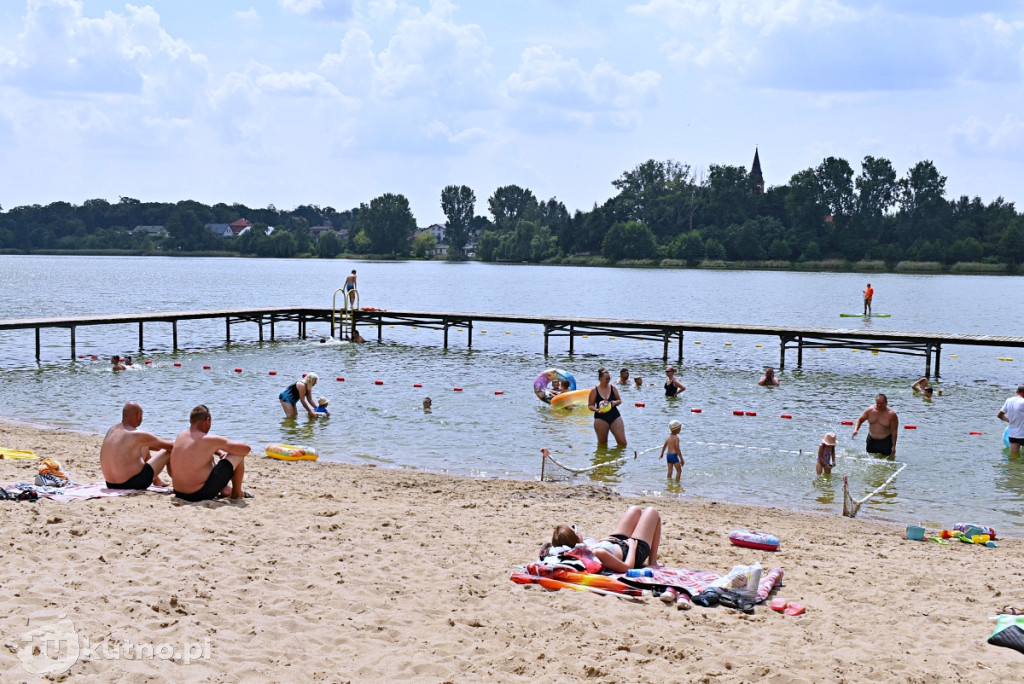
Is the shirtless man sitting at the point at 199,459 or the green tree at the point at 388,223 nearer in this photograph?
the shirtless man sitting at the point at 199,459

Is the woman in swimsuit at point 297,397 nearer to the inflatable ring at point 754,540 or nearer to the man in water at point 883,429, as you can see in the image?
the man in water at point 883,429

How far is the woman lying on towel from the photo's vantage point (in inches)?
303

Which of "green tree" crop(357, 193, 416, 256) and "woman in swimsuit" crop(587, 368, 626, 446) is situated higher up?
"green tree" crop(357, 193, 416, 256)

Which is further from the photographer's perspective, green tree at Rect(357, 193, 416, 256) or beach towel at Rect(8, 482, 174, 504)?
green tree at Rect(357, 193, 416, 256)

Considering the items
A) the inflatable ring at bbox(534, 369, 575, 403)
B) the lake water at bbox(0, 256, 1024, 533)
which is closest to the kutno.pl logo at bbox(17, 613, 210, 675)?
the lake water at bbox(0, 256, 1024, 533)

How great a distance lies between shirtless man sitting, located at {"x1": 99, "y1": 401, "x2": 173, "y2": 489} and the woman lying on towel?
438 cm

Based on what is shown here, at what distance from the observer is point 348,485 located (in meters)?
11.6

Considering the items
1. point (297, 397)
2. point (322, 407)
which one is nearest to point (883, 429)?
point (322, 407)

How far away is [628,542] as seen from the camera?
26.0 feet

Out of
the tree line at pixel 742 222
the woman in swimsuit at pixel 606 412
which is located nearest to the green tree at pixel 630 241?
the tree line at pixel 742 222

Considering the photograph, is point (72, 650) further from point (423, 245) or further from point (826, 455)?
point (423, 245)

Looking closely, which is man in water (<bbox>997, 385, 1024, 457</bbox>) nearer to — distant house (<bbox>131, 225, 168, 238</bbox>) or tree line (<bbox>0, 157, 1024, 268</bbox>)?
tree line (<bbox>0, 157, 1024, 268</bbox>)

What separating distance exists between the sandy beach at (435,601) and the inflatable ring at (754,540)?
11 centimetres

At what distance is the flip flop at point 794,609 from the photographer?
7.09 m
